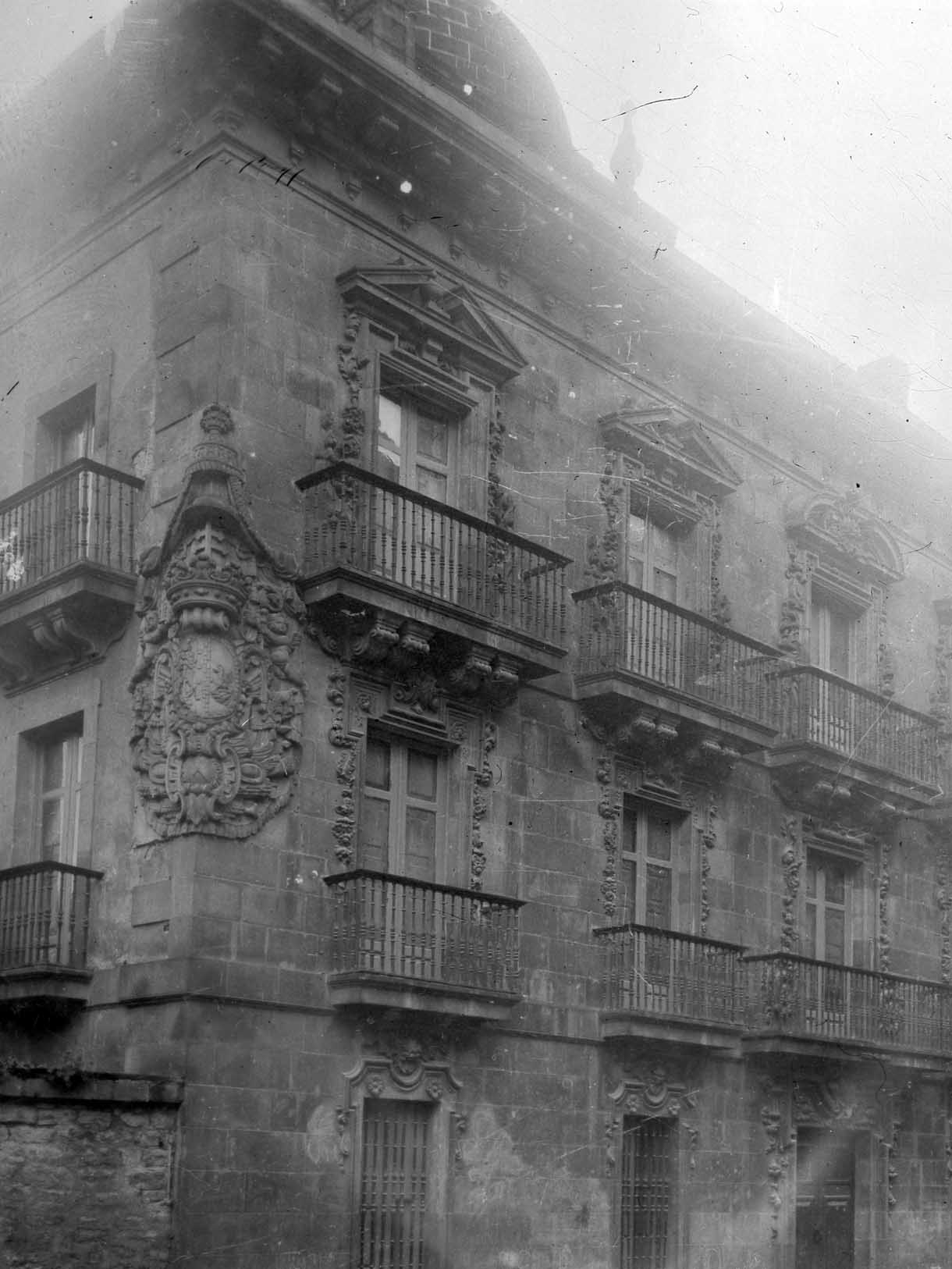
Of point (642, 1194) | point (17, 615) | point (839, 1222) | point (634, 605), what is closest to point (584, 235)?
point (634, 605)

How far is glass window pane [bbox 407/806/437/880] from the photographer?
16281mm

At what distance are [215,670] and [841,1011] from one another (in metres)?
9.16

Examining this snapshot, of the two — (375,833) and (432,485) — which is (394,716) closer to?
(375,833)

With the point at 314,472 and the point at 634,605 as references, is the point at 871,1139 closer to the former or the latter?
the point at 634,605

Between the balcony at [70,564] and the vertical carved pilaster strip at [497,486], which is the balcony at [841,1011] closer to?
the vertical carved pilaster strip at [497,486]

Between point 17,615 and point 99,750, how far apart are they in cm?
155

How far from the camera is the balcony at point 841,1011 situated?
19.2 meters

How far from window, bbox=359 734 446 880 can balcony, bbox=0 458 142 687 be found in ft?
8.76

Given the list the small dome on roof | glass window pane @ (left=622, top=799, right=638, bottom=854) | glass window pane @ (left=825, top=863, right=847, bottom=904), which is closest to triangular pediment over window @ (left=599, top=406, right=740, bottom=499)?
the small dome on roof

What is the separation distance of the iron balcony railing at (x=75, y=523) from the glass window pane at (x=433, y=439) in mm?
3060

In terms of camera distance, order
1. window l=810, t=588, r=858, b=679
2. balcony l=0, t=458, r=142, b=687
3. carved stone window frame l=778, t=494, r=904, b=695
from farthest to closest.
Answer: window l=810, t=588, r=858, b=679, carved stone window frame l=778, t=494, r=904, b=695, balcony l=0, t=458, r=142, b=687

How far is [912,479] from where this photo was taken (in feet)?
81.6

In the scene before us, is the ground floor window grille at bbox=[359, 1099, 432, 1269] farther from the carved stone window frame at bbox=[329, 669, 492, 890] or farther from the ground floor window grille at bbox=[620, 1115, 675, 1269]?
the ground floor window grille at bbox=[620, 1115, 675, 1269]

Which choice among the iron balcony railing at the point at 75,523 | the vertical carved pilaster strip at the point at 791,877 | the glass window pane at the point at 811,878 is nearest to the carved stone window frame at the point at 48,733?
the iron balcony railing at the point at 75,523
